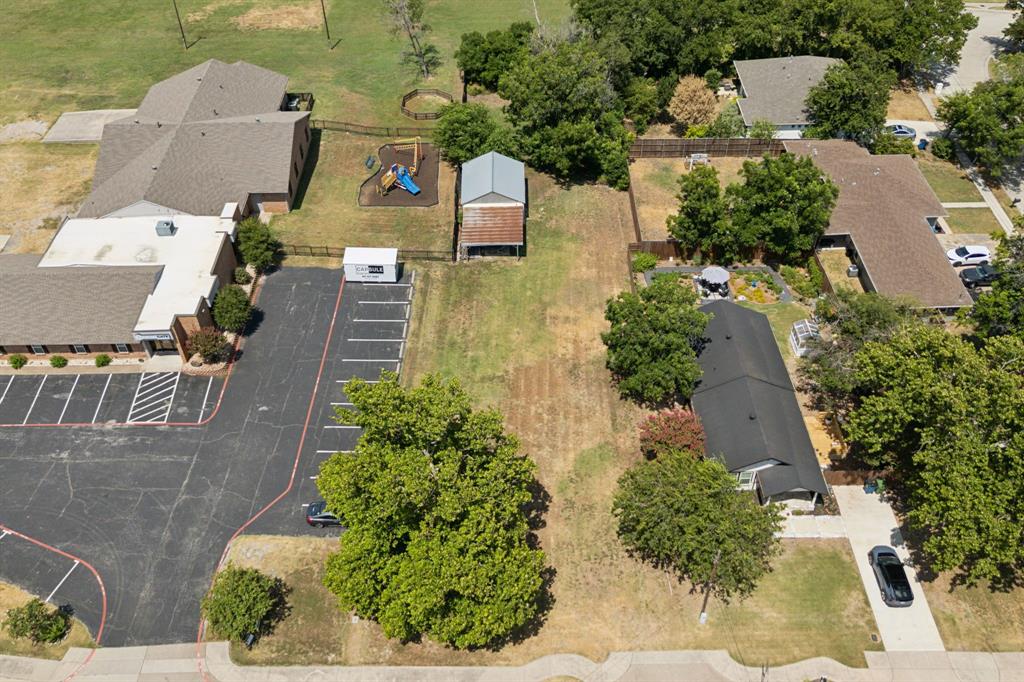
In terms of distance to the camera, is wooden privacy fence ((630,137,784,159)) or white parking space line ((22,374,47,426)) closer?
white parking space line ((22,374,47,426))

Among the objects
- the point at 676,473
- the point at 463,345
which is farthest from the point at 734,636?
the point at 463,345

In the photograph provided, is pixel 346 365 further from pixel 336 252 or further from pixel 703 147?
pixel 703 147

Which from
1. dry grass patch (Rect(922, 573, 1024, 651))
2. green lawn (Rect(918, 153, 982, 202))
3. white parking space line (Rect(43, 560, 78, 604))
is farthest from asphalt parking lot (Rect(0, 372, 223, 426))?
green lawn (Rect(918, 153, 982, 202))

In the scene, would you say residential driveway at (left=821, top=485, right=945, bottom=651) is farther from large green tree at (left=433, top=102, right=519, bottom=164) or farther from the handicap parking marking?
the handicap parking marking

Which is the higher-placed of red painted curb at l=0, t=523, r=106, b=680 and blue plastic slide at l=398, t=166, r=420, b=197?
blue plastic slide at l=398, t=166, r=420, b=197

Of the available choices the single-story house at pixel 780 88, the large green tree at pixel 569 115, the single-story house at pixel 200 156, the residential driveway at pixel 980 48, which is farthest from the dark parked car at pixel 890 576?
the residential driveway at pixel 980 48

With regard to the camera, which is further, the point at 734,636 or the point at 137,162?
the point at 137,162

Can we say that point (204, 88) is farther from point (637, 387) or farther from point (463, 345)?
point (637, 387)
